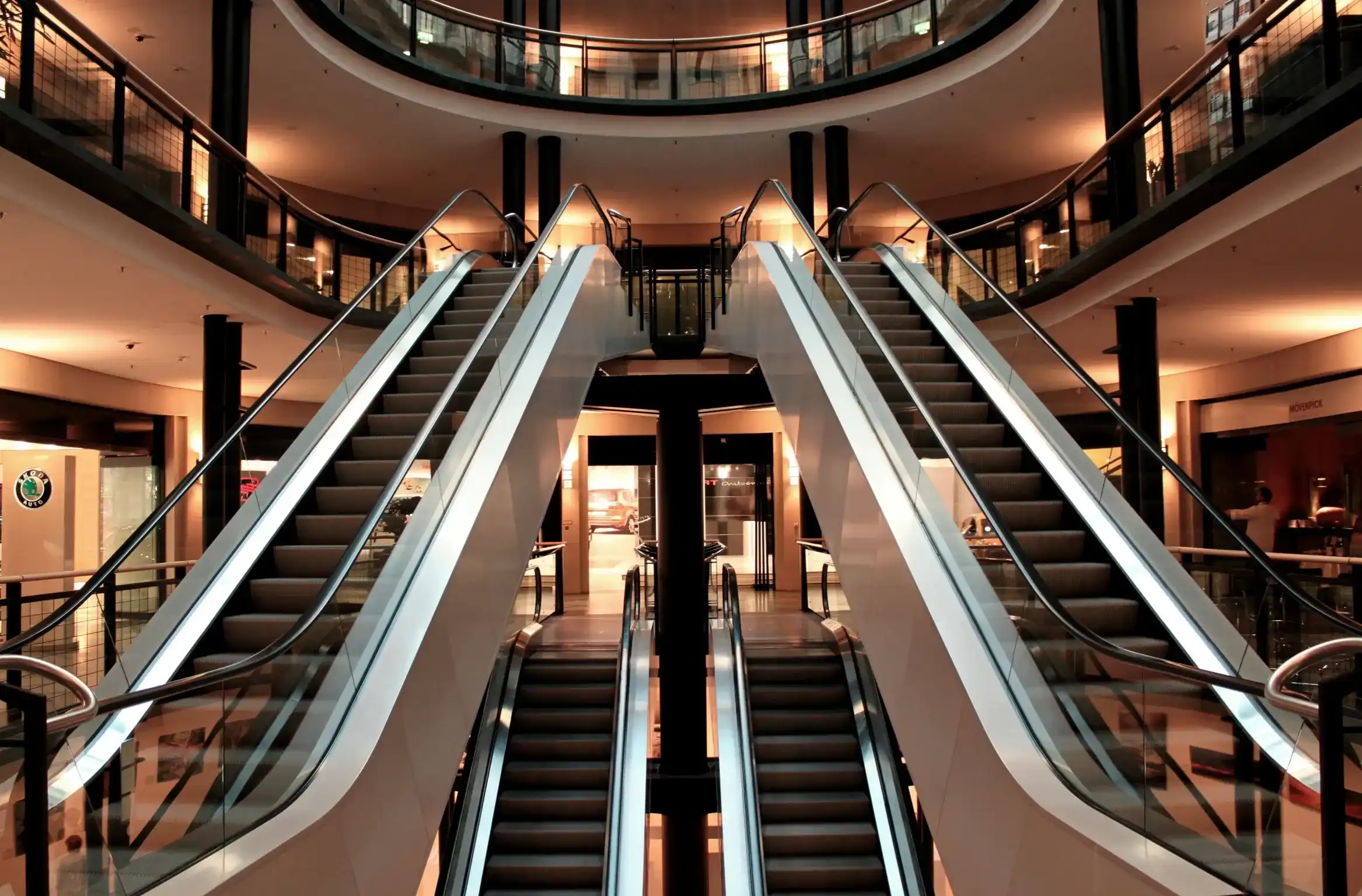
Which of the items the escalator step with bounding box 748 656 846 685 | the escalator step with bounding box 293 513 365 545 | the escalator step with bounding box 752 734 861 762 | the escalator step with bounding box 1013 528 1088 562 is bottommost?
the escalator step with bounding box 752 734 861 762

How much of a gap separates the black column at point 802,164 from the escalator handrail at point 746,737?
602cm

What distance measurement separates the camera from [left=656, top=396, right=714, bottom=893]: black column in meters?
13.0

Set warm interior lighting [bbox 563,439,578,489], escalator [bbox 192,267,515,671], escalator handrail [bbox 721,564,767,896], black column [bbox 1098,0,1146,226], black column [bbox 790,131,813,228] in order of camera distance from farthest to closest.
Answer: warm interior lighting [bbox 563,439,578,489] → black column [bbox 790,131,813,228] → black column [bbox 1098,0,1146,226] → escalator handrail [bbox 721,564,767,896] → escalator [bbox 192,267,515,671]

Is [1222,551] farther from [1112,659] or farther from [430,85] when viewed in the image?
[430,85]

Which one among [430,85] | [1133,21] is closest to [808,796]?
[1133,21]

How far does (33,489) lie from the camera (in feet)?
40.3

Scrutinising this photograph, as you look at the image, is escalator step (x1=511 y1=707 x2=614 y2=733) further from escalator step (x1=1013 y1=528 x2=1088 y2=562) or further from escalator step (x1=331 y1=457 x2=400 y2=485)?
escalator step (x1=1013 y1=528 x2=1088 y2=562)

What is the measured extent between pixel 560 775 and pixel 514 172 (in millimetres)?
9333

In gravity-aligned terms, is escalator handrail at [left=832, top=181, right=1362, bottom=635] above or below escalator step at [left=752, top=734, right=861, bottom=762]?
above

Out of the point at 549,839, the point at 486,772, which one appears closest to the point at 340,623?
the point at 549,839

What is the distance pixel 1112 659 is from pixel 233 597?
416cm

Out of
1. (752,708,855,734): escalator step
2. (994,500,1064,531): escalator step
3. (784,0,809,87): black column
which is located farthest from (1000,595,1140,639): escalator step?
(784,0,809,87): black column

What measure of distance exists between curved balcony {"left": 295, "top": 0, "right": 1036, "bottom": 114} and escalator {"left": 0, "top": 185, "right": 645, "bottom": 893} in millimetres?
7439

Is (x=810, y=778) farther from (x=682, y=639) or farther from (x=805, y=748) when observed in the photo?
(x=682, y=639)
